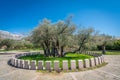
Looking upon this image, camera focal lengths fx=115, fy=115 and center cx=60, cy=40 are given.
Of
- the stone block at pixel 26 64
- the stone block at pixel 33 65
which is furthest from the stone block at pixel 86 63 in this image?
the stone block at pixel 26 64

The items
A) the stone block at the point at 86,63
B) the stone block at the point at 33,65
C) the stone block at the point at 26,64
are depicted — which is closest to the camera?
the stone block at the point at 33,65

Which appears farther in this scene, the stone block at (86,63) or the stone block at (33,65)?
the stone block at (86,63)

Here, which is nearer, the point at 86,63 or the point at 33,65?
the point at 33,65

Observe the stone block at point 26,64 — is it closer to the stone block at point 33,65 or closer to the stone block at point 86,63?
the stone block at point 33,65

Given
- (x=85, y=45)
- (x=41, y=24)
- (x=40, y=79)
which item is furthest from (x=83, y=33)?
(x=40, y=79)

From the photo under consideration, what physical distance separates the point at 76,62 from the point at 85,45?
553cm

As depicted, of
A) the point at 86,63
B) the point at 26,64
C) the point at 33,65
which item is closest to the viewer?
the point at 33,65

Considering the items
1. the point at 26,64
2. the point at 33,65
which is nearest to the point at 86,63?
the point at 33,65

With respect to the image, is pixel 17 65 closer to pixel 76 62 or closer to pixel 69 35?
pixel 76 62

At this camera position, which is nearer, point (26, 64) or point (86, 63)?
point (86, 63)

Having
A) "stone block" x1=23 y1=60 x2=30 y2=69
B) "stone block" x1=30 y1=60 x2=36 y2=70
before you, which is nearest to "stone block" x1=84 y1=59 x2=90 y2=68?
"stone block" x1=30 y1=60 x2=36 y2=70

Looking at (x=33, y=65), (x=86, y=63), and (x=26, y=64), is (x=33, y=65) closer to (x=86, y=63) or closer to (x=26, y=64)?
(x=26, y=64)

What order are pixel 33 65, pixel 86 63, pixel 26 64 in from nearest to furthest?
1. pixel 33 65
2. pixel 86 63
3. pixel 26 64

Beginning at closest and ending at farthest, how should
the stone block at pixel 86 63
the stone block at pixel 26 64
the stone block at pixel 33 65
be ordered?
the stone block at pixel 33 65 → the stone block at pixel 86 63 → the stone block at pixel 26 64
